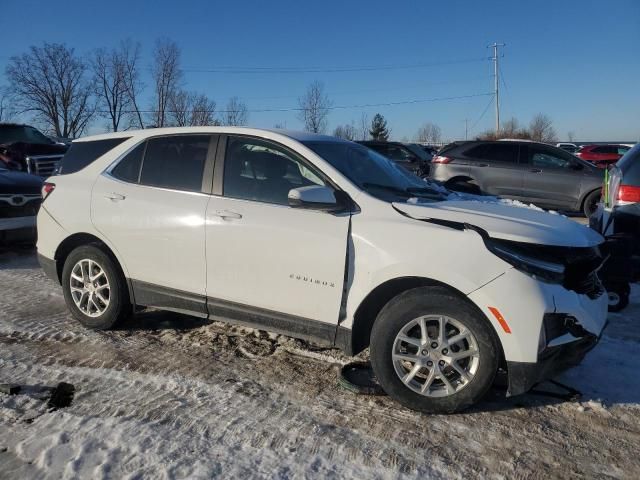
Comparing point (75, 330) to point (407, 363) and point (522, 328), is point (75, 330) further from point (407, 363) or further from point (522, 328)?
point (522, 328)

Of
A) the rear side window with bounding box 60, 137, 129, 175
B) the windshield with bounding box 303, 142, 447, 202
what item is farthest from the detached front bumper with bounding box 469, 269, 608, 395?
the rear side window with bounding box 60, 137, 129, 175

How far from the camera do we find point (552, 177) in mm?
11500

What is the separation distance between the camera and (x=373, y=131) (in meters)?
70.0

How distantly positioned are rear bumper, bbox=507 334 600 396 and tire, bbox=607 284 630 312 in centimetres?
231

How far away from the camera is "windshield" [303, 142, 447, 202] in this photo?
3809mm

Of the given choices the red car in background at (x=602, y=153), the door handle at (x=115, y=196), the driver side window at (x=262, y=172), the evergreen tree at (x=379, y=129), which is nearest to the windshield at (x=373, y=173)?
the driver side window at (x=262, y=172)

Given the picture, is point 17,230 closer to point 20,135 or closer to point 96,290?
point 96,290

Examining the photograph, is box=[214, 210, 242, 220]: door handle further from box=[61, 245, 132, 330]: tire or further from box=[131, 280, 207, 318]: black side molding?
box=[61, 245, 132, 330]: tire

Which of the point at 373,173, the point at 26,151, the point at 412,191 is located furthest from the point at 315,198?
the point at 26,151

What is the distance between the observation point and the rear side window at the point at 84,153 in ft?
15.6

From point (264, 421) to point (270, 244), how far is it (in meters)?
1.15

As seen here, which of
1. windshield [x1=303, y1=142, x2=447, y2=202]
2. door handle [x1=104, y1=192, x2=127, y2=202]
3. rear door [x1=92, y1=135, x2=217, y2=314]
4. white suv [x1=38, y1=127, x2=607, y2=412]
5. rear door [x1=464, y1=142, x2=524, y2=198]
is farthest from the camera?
rear door [x1=464, y1=142, x2=524, y2=198]

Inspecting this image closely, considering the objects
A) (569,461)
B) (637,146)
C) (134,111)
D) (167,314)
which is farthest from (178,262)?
(134,111)

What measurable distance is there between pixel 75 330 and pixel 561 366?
382 cm
